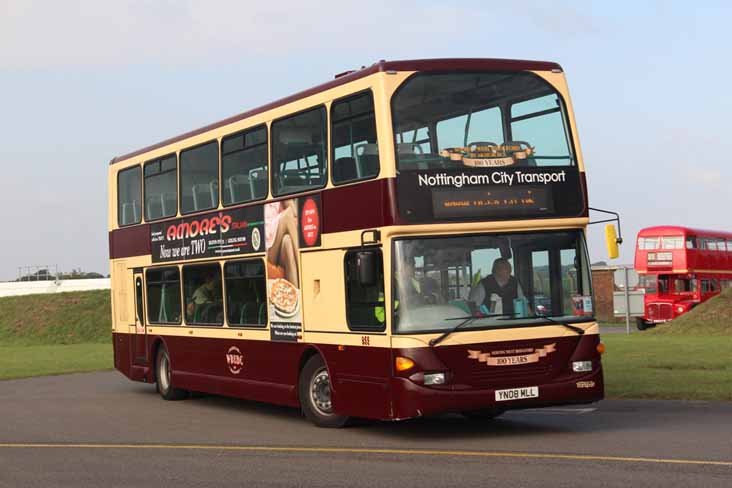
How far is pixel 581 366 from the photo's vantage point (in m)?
13.1

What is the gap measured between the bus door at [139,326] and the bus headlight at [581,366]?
9654mm

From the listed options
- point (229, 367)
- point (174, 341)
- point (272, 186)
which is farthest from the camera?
point (174, 341)

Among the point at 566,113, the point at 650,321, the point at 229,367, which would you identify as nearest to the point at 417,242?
the point at 566,113

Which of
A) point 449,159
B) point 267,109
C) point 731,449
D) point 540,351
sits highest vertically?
point 267,109

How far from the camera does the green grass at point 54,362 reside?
29517 millimetres

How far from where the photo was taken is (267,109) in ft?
52.7

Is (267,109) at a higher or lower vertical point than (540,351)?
higher

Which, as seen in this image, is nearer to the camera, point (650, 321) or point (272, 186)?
point (272, 186)

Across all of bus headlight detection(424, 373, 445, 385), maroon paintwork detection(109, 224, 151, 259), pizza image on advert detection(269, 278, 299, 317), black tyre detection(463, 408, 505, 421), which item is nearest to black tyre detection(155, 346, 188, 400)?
maroon paintwork detection(109, 224, 151, 259)

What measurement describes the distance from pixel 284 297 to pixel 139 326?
630 cm

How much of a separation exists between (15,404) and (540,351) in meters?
10.3

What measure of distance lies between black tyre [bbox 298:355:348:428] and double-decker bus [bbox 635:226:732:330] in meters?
36.5

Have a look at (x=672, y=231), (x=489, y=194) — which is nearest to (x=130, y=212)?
(x=489, y=194)

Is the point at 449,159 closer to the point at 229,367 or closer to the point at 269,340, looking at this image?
the point at 269,340
